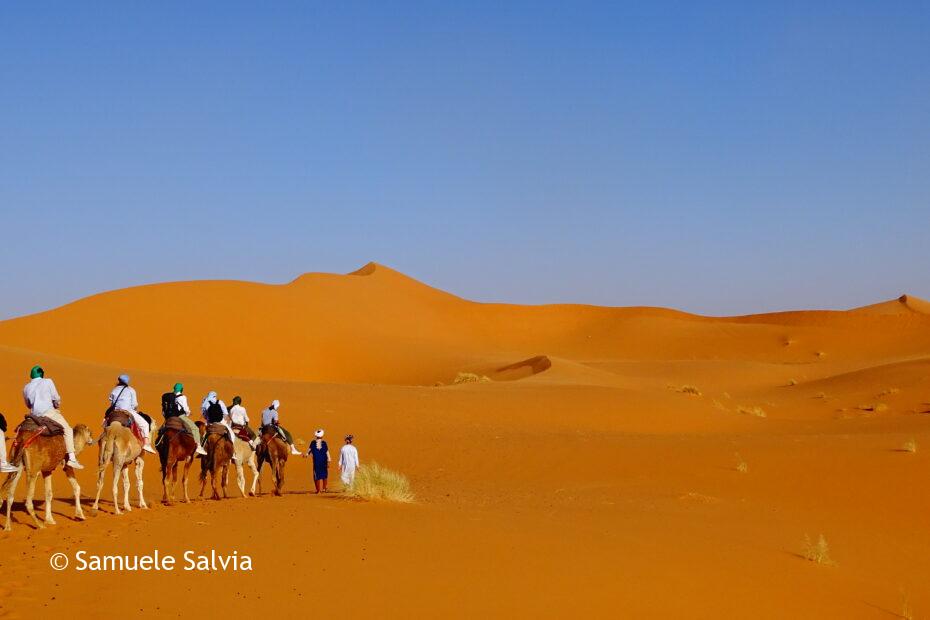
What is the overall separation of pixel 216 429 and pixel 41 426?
374cm

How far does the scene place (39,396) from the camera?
489 inches

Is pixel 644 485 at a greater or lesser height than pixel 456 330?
lesser

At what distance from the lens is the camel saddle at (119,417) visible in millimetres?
13562

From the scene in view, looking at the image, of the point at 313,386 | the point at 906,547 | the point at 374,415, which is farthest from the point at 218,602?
the point at 313,386

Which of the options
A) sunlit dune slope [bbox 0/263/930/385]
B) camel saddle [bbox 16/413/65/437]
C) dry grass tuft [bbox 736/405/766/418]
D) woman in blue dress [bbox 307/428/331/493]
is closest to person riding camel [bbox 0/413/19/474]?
camel saddle [bbox 16/413/65/437]

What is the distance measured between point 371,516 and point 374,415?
1568cm

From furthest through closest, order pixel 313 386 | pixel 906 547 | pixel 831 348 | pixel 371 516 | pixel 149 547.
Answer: pixel 831 348 → pixel 313 386 → pixel 906 547 → pixel 371 516 → pixel 149 547

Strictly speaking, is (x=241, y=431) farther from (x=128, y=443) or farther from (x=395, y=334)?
(x=395, y=334)

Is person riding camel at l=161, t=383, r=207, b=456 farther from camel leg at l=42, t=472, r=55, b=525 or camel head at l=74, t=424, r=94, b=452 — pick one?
camel leg at l=42, t=472, r=55, b=525

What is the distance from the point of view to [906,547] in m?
14.5

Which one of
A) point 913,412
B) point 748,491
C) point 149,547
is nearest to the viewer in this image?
point 149,547

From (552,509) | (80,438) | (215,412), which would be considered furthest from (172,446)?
(552,509)

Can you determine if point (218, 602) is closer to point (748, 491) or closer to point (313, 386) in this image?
point (748, 491)

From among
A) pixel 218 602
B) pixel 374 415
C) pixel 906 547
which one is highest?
pixel 374 415
